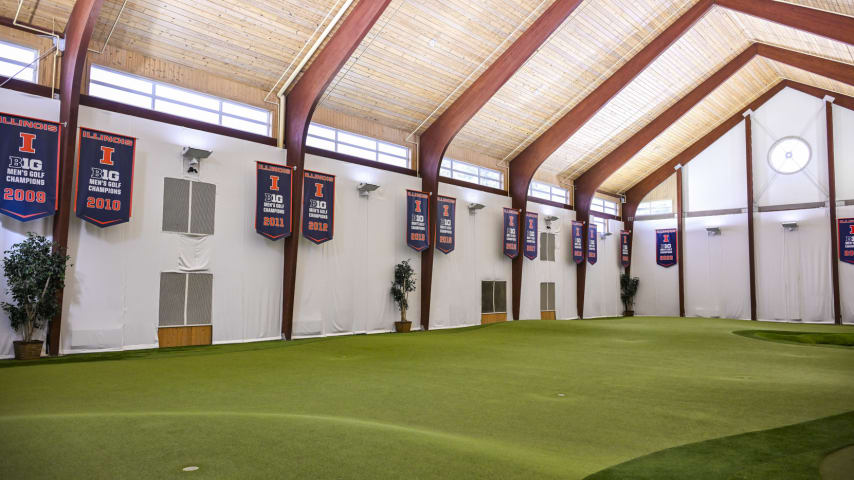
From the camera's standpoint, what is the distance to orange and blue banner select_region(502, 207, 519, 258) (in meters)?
18.6

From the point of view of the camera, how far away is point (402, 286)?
15.1m

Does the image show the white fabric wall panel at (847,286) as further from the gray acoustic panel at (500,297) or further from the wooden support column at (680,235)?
the gray acoustic panel at (500,297)

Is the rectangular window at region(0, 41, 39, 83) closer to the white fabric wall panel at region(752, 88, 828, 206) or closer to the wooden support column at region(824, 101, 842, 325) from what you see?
the white fabric wall panel at region(752, 88, 828, 206)

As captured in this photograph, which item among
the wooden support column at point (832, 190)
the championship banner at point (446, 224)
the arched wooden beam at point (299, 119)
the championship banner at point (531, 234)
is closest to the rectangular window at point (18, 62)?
the arched wooden beam at point (299, 119)

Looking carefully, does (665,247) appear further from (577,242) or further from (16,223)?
(16,223)

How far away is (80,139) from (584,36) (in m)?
12.6

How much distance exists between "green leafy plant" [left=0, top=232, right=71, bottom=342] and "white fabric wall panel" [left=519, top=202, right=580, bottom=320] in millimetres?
14521

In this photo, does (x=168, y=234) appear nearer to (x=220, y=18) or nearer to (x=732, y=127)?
(x=220, y=18)

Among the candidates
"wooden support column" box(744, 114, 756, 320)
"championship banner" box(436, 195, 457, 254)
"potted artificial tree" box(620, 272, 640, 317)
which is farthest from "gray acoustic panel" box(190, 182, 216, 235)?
"wooden support column" box(744, 114, 756, 320)

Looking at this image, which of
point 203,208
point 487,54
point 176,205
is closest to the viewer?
point 176,205

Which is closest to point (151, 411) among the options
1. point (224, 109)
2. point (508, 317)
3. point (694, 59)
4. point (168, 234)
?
point (168, 234)

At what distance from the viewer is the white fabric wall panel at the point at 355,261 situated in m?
13.4

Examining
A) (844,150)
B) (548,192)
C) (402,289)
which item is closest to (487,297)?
(402,289)

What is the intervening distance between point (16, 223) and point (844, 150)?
2497cm
